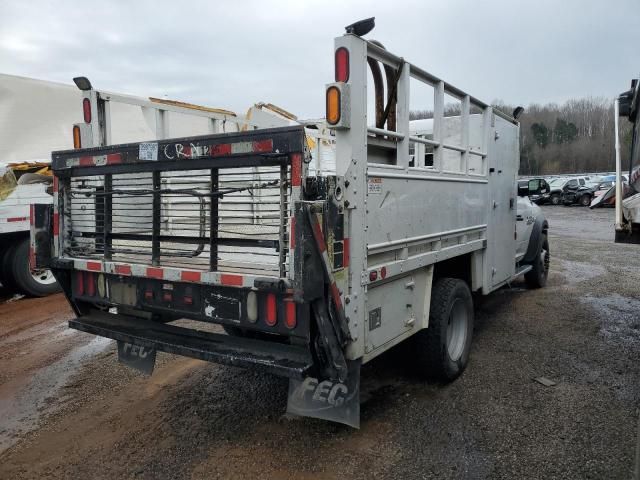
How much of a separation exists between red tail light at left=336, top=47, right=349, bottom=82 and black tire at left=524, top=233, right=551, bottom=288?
5.47m

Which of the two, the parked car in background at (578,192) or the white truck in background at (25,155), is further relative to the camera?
the parked car in background at (578,192)

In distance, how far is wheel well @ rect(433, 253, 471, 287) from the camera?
4219 mm

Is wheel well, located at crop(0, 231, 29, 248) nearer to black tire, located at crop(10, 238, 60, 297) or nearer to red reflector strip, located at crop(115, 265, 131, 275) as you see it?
black tire, located at crop(10, 238, 60, 297)

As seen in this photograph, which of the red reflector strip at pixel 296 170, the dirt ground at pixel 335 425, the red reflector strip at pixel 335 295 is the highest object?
the red reflector strip at pixel 296 170

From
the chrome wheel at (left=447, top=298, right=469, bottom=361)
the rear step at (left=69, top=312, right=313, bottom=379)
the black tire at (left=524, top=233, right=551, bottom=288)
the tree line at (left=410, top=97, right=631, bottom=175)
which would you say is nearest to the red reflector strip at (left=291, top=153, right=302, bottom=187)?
the rear step at (left=69, top=312, right=313, bottom=379)

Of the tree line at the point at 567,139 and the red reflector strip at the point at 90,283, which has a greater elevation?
the tree line at the point at 567,139

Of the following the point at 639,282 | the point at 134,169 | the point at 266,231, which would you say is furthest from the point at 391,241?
the point at 639,282

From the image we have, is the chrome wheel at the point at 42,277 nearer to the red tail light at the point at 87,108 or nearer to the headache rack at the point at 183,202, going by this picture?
the red tail light at the point at 87,108

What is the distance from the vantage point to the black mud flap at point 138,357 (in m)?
3.67

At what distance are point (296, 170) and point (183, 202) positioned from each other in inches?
36.6

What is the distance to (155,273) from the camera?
3.19m

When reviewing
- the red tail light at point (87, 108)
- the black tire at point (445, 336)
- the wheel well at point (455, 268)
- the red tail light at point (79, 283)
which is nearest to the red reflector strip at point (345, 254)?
the black tire at point (445, 336)

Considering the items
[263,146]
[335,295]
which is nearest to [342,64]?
[263,146]

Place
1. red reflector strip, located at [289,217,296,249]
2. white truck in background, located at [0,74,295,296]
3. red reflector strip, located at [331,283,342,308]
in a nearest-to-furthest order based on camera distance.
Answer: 1. red reflector strip, located at [289,217,296,249]
2. red reflector strip, located at [331,283,342,308]
3. white truck in background, located at [0,74,295,296]
